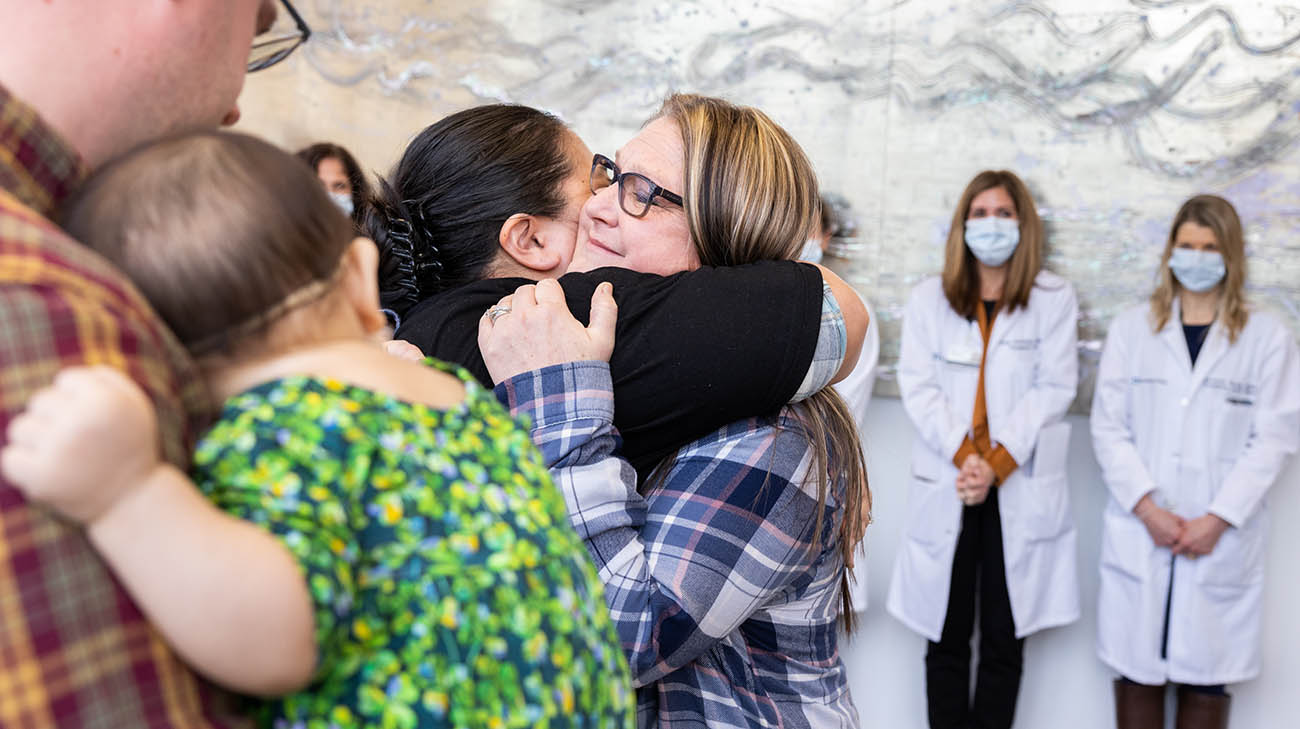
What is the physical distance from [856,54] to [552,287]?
9.74ft

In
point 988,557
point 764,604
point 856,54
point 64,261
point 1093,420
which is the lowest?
point 988,557

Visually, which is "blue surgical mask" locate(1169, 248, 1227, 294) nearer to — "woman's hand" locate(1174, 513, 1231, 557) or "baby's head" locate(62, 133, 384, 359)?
"woman's hand" locate(1174, 513, 1231, 557)

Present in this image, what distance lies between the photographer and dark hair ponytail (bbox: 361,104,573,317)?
1449 millimetres

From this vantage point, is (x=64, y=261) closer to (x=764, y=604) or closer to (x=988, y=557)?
(x=764, y=604)

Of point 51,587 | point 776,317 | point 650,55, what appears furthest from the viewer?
point 650,55

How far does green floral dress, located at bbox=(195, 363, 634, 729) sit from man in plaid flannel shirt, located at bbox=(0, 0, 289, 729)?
49 mm

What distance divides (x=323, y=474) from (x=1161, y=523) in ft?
11.4

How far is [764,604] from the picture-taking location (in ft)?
4.09

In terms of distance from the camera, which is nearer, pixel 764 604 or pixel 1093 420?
pixel 764 604

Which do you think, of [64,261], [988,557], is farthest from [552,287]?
[988,557]

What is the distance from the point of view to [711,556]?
1.15 meters

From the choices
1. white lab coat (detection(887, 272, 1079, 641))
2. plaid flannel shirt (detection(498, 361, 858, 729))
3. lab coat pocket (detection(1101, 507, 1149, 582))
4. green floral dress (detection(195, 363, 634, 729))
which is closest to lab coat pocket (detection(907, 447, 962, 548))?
white lab coat (detection(887, 272, 1079, 641))

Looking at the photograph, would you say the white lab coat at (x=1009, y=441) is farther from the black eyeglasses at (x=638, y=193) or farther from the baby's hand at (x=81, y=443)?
the baby's hand at (x=81, y=443)

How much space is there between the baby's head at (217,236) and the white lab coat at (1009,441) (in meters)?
3.31
